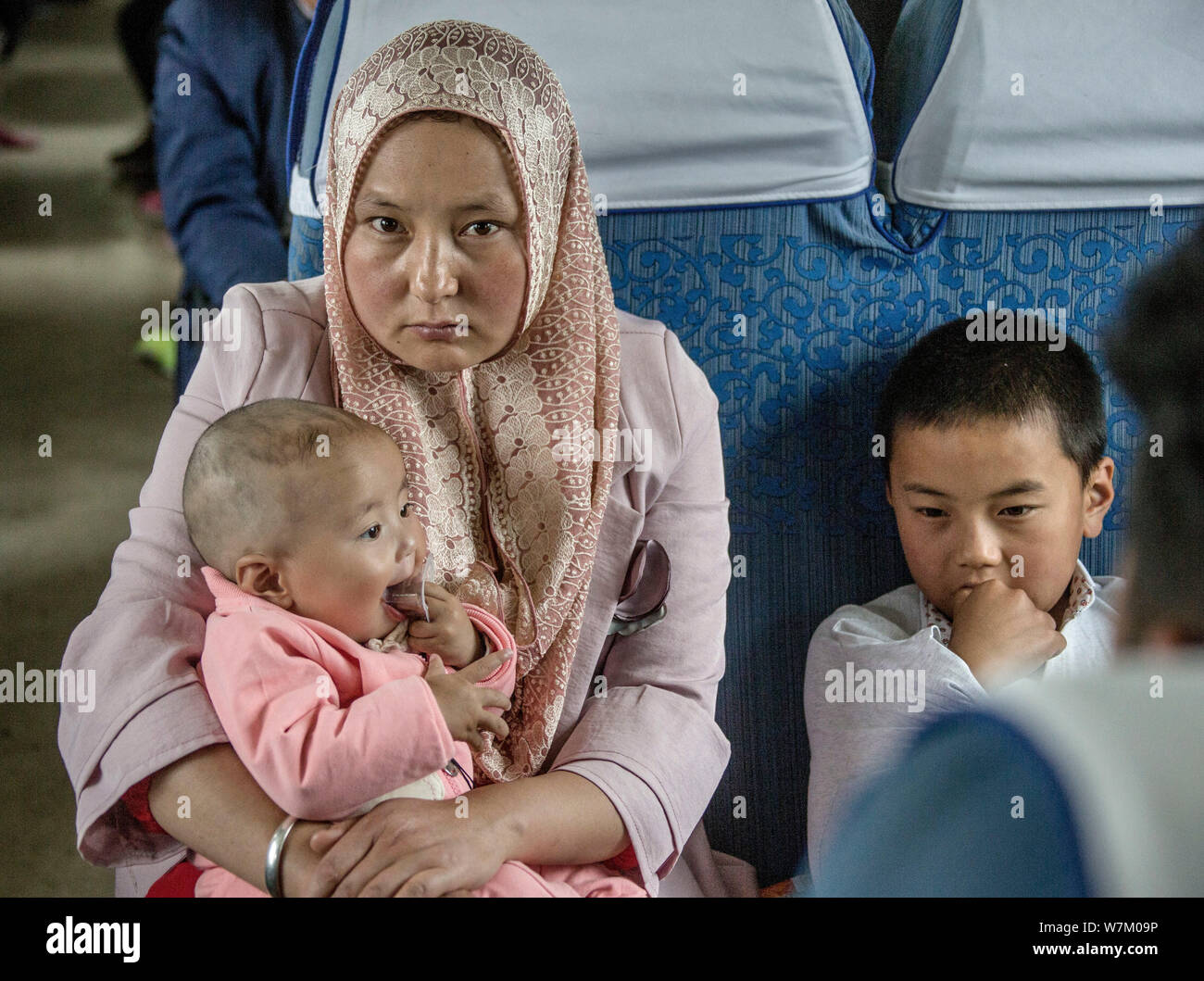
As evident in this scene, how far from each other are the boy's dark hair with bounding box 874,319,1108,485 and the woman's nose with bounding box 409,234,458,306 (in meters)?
0.60

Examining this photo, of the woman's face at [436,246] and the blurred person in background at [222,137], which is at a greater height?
the blurred person in background at [222,137]

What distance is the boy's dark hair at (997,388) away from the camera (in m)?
1.35

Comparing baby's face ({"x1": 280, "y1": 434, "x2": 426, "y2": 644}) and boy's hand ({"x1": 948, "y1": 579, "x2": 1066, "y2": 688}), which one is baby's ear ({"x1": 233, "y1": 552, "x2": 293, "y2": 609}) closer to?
baby's face ({"x1": 280, "y1": 434, "x2": 426, "y2": 644})

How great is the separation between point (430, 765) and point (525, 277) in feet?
1.69

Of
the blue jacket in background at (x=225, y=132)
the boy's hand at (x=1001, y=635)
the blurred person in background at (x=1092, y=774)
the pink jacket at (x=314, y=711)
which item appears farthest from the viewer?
the blue jacket in background at (x=225, y=132)

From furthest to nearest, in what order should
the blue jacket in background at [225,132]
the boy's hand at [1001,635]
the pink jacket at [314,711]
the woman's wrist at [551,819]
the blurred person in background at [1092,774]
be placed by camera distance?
the blue jacket in background at [225,132], the boy's hand at [1001,635], the woman's wrist at [551,819], the pink jacket at [314,711], the blurred person in background at [1092,774]

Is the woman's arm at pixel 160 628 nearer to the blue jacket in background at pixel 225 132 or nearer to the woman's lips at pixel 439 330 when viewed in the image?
the woman's lips at pixel 439 330

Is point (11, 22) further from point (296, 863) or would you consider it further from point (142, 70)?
point (296, 863)

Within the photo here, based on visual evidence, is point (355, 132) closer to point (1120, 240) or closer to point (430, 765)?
point (430, 765)

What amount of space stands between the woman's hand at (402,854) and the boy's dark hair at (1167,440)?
27.3 inches

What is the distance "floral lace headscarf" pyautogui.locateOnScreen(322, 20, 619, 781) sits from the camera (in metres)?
1.21

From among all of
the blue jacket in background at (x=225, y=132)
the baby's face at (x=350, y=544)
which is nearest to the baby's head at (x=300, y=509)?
the baby's face at (x=350, y=544)

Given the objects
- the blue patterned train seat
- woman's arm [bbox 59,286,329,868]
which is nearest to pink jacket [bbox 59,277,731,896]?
woman's arm [bbox 59,286,329,868]
